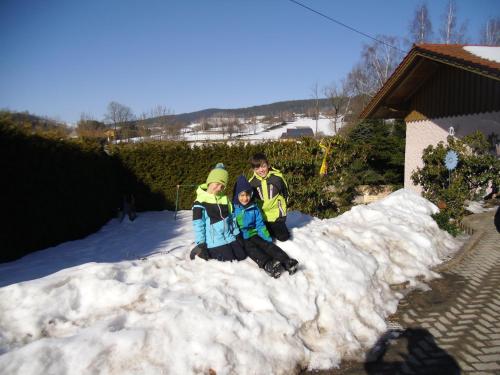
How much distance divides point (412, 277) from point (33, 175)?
325 inches

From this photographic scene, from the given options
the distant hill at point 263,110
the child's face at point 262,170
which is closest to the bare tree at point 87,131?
the child's face at point 262,170

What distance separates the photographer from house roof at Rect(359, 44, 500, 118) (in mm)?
9206

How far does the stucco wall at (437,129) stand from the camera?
1079 centimetres

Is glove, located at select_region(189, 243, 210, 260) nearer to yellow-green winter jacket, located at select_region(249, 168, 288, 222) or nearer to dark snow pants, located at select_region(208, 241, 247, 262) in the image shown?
dark snow pants, located at select_region(208, 241, 247, 262)

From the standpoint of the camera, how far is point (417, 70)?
41.3ft

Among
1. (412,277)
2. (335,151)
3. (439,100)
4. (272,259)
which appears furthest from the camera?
(439,100)

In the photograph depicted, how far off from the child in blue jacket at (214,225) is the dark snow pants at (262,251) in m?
0.11

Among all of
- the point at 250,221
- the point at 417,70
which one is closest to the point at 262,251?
the point at 250,221

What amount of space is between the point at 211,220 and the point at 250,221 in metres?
0.65

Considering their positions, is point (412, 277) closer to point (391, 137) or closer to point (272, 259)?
point (272, 259)

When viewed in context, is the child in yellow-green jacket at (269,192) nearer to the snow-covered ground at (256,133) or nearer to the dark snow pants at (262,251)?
the dark snow pants at (262,251)

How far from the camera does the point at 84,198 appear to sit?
10.4m

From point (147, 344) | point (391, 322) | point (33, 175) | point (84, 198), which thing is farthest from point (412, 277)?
point (84, 198)

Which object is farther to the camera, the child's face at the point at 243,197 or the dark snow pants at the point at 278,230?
the dark snow pants at the point at 278,230
